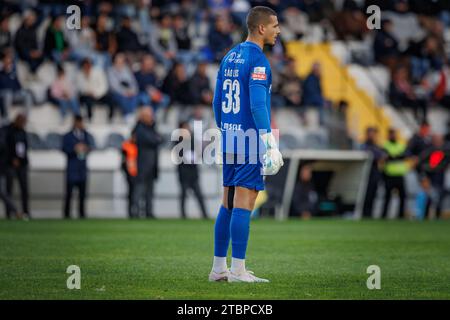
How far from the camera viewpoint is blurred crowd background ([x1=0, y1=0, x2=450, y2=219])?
79.4ft

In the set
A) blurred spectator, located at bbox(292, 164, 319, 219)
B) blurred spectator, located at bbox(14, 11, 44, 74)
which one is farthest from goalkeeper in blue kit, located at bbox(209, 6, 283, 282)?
blurred spectator, located at bbox(14, 11, 44, 74)

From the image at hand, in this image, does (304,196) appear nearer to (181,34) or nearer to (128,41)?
(181,34)

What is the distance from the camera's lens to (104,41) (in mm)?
26891

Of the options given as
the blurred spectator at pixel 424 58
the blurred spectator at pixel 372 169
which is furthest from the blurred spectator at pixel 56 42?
the blurred spectator at pixel 424 58

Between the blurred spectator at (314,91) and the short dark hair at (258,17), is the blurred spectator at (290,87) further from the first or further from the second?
the short dark hair at (258,17)

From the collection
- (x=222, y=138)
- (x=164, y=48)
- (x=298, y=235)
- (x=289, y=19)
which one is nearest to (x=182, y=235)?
A: (x=298, y=235)

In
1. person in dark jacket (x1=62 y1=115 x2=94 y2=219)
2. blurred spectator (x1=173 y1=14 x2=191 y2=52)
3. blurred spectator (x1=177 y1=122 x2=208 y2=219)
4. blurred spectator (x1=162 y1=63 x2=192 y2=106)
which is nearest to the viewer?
person in dark jacket (x1=62 y1=115 x2=94 y2=219)

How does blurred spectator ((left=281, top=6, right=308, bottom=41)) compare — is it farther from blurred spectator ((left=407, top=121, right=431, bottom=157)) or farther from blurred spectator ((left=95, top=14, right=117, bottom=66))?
blurred spectator ((left=95, top=14, right=117, bottom=66))

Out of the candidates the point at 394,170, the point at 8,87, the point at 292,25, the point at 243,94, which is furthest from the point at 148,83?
the point at 243,94

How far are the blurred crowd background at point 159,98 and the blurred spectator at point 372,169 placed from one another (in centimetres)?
3

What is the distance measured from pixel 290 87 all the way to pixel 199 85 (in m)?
2.60

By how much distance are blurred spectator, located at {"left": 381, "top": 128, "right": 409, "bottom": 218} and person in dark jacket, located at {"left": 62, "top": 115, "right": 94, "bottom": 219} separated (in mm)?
7129

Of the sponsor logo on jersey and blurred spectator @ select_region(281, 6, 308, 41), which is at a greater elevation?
blurred spectator @ select_region(281, 6, 308, 41)
